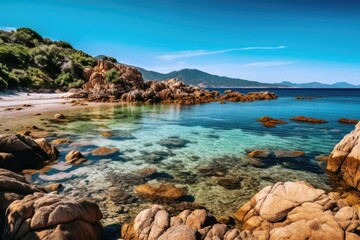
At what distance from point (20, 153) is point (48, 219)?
10476 mm

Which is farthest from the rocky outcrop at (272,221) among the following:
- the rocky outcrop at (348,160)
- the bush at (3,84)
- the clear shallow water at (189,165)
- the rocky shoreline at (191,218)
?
the bush at (3,84)

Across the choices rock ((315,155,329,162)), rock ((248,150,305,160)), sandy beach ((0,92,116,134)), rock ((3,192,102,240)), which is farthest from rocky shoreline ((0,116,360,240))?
sandy beach ((0,92,116,134))

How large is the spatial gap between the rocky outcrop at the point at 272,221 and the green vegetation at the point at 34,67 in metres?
54.4

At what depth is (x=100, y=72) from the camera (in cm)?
8356

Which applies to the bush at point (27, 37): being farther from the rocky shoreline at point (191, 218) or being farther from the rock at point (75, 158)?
the rocky shoreline at point (191, 218)

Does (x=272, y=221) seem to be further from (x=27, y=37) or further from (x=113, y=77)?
(x=27, y=37)

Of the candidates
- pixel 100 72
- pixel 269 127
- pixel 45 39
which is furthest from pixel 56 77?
pixel 269 127

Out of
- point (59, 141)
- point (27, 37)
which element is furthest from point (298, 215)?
point (27, 37)

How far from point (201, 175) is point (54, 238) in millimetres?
9788

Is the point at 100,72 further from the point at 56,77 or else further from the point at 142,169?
the point at 142,169

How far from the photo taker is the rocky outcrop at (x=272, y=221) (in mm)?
7773

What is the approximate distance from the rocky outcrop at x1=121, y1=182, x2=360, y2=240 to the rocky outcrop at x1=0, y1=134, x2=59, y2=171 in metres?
9.89

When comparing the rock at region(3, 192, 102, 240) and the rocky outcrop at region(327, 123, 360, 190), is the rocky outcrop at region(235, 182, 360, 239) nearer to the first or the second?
the rock at region(3, 192, 102, 240)

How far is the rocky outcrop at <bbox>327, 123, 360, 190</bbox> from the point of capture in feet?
46.6
